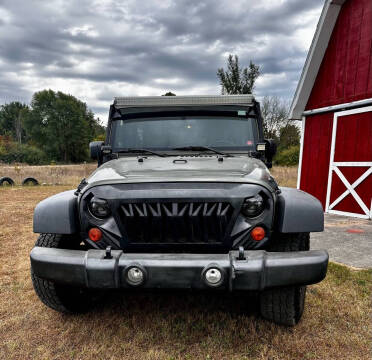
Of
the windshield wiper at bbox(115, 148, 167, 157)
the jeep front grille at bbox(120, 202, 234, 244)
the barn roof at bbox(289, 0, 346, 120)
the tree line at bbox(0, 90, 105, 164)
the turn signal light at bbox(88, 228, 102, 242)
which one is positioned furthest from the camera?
the tree line at bbox(0, 90, 105, 164)

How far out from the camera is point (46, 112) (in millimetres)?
51156

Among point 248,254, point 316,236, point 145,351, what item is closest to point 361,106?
point 316,236

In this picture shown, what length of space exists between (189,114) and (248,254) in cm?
185

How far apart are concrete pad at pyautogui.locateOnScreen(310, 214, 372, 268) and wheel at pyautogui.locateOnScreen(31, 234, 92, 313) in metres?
3.03

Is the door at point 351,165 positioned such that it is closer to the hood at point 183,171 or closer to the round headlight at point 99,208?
the hood at point 183,171

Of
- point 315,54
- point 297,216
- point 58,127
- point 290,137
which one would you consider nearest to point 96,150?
point 297,216

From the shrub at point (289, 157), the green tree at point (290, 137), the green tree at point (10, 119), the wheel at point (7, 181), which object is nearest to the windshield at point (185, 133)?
the wheel at point (7, 181)

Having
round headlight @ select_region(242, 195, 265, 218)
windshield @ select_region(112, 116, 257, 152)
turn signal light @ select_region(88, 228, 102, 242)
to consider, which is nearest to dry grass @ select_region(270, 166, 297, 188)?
windshield @ select_region(112, 116, 257, 152)

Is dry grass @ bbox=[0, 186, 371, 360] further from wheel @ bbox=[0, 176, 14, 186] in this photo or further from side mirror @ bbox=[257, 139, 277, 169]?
wheel @ bbox=[0, 176, 14, 186]

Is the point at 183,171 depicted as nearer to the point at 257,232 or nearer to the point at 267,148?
the point at 257,232

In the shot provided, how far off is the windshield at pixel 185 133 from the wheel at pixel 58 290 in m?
1.19

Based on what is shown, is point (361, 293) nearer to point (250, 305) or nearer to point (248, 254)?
point (250, 305)

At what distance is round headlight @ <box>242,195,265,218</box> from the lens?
1889 millimetres

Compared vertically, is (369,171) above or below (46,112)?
below
